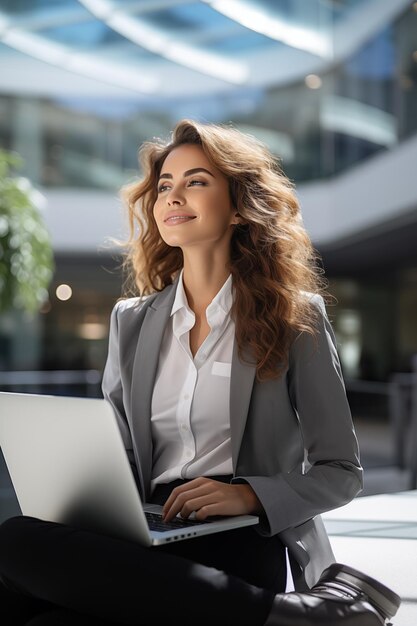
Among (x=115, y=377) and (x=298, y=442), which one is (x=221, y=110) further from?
(x=298, y=442)

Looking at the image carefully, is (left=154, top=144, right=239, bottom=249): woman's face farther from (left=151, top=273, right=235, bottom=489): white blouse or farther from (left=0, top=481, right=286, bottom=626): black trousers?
(left=0, top=481, right=286, bottom=626): black trousers

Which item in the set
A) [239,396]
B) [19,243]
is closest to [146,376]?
[239,396]

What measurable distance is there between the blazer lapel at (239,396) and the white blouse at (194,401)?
71 millimetres

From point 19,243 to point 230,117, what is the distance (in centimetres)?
1011

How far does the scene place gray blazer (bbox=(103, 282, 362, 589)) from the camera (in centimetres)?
192

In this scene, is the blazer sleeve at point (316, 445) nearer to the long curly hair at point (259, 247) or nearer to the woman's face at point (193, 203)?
the long curly hair at point (259, 247)

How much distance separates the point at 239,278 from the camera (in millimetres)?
→ 2221

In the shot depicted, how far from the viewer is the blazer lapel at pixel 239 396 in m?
1.97

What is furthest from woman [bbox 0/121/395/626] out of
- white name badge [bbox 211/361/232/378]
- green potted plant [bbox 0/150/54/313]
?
green potted plant [bbox 0/150/54/313]

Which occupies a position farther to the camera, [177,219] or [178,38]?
[178,38]

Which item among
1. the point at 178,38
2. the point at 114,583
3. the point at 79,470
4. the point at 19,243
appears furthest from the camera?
the point at 178,38

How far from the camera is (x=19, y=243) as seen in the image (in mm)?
6402

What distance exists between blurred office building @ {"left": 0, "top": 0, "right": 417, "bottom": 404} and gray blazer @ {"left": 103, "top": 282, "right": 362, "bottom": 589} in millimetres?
9838

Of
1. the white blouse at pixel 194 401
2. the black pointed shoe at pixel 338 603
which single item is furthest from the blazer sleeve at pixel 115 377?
the black pointed shoe at pixel 338 603
